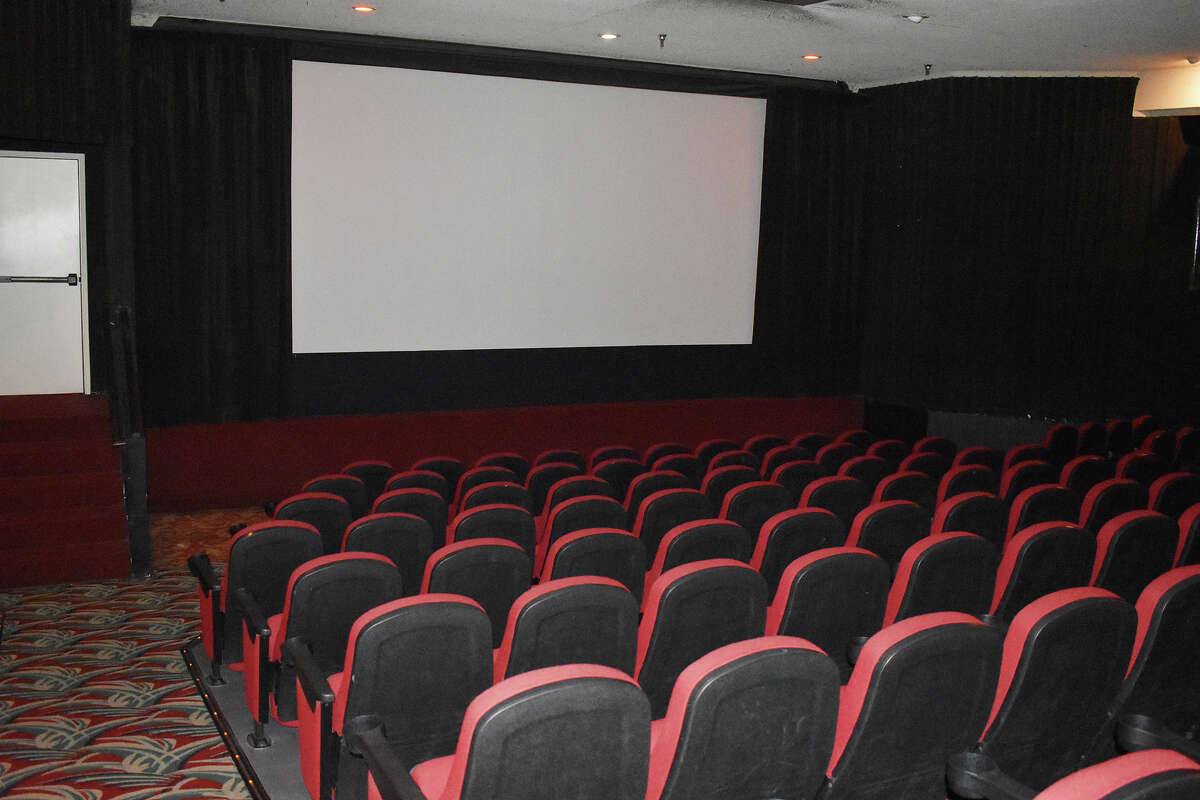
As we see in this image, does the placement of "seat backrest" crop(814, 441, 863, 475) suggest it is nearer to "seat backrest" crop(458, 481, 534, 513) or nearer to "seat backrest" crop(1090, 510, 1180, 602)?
"seat backrest" crop(458, 481, 534, 513)

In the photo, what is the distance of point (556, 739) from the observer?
211cm

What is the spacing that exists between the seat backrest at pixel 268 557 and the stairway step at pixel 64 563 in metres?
2.37

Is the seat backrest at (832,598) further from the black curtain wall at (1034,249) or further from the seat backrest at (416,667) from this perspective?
the black curtain wall at (1034,249)

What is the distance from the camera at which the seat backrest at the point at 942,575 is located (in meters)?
3.69

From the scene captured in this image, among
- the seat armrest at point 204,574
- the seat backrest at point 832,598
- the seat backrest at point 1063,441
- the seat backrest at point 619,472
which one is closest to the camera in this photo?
the seat backrest at point 832,598

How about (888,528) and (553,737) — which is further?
(888,528)

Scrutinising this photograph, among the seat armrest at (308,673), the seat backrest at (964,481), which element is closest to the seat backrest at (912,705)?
the seat armrest at (308,673)

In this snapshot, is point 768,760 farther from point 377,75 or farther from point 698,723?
point 377,75

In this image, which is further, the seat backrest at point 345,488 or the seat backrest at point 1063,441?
the seat backrest at point 1063,441

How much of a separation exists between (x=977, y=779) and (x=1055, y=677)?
47cm

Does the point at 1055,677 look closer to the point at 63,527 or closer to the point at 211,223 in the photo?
the point at 63,527

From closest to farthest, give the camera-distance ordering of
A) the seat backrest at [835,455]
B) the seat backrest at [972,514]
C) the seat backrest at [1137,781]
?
the seat backrest at [1137,781], the seat backrest at [972,514], the seat backrest at [835,455]

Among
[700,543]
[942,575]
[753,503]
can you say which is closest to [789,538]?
[700,543]

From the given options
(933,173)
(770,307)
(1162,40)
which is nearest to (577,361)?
(770,307)
